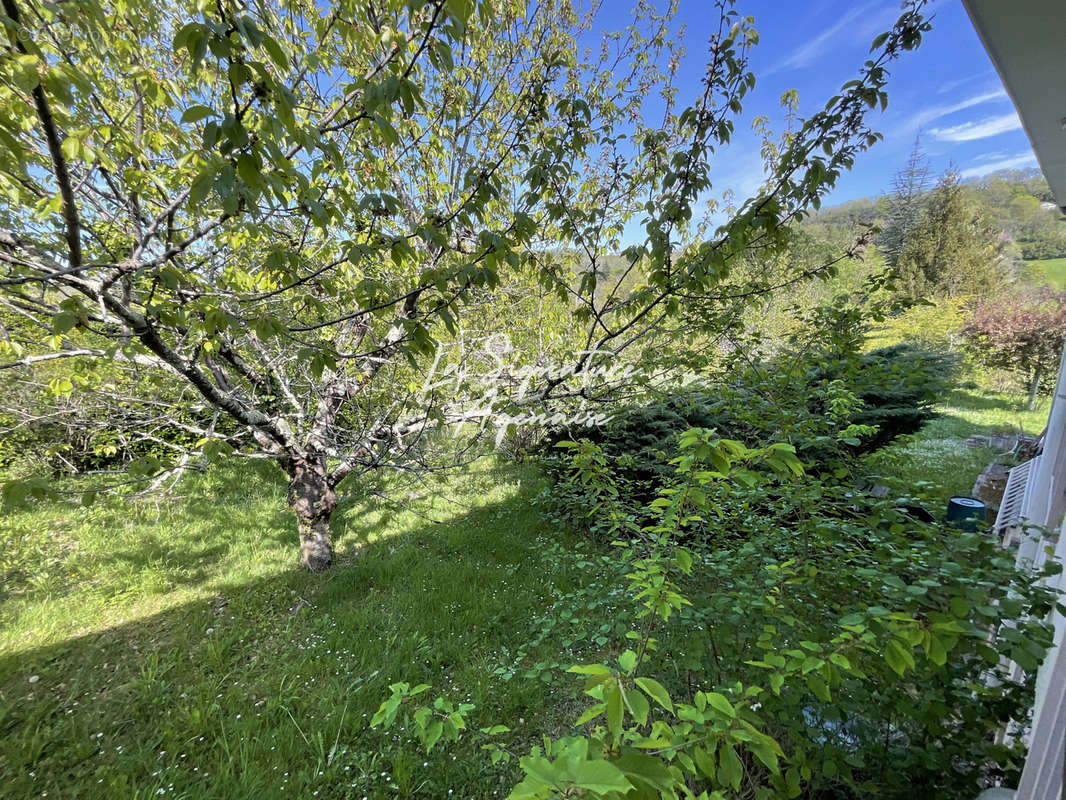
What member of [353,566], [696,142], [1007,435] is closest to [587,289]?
[696,142]

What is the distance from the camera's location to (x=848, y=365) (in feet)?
10.1

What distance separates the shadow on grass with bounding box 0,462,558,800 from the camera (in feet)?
6.89

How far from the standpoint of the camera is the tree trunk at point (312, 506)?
13.1 feet

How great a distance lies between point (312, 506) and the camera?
159 inches

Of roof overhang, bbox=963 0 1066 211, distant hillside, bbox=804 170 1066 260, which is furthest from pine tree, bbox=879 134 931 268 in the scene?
roof overhang, bbox=963 0 1066 211

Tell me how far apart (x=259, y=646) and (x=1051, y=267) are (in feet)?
153

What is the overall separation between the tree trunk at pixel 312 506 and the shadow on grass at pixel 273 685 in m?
0.20

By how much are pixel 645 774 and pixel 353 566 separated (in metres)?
4.23

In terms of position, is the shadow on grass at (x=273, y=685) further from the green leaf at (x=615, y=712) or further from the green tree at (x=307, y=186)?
the green leaf at (x=615, y=712)

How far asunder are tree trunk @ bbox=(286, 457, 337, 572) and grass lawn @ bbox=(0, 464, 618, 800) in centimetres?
21

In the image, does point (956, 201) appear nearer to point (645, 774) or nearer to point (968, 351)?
point (968, 351)

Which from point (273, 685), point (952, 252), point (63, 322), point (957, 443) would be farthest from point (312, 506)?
point (952, 252)

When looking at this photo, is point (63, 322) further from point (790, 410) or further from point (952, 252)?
point (952, 252)

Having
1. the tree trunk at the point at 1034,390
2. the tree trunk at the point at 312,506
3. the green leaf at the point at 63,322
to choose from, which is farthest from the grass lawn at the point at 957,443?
the tree trunk at the point at 312,506
